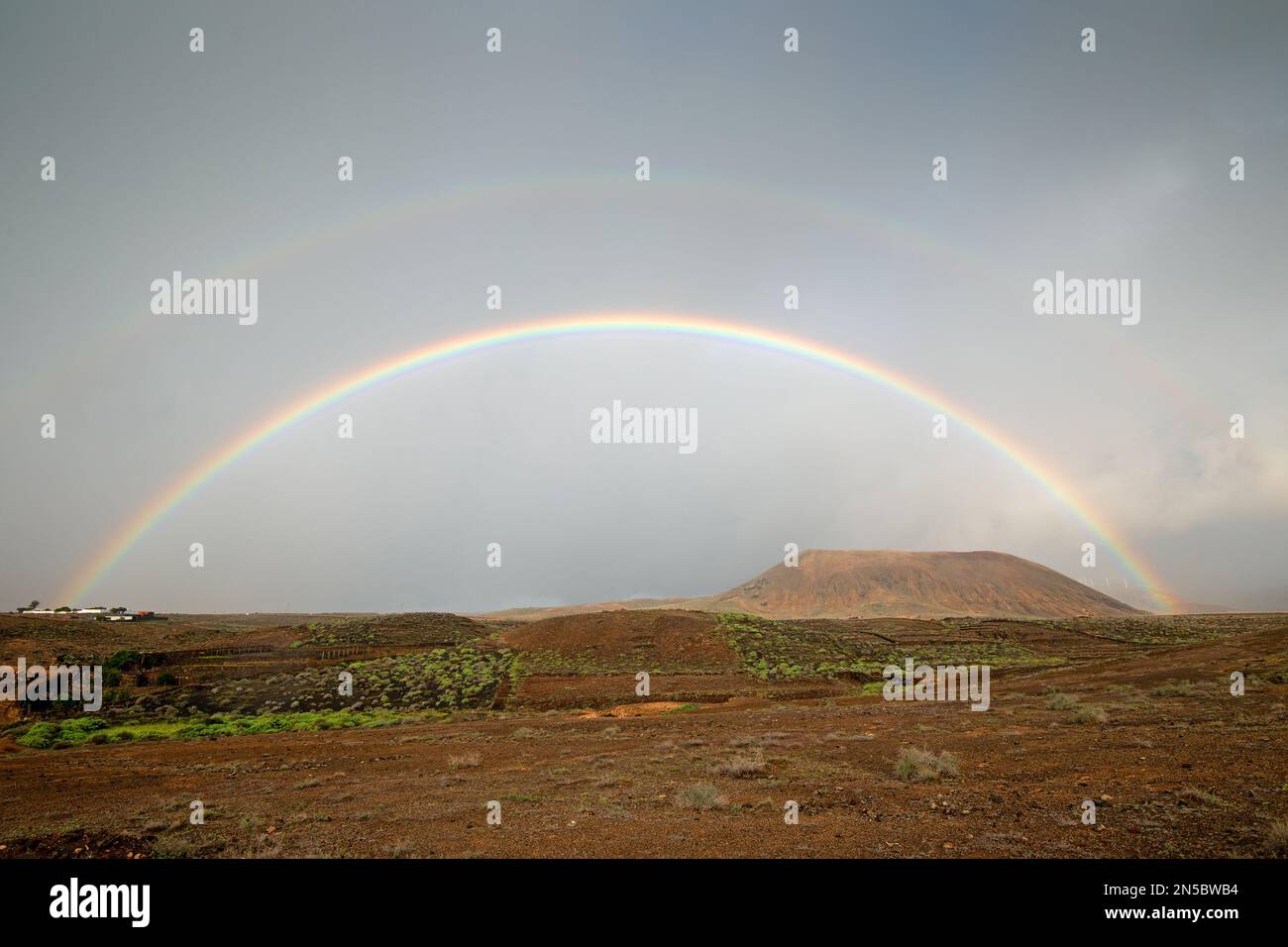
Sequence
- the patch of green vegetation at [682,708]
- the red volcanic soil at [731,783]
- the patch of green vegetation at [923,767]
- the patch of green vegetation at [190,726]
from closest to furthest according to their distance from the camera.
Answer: the red volcanic soil at [731,783] < the patch of green vegetation at [923,767] < the patch of green vegetation at [190,726] < the patch of green vegetation at [682,708]

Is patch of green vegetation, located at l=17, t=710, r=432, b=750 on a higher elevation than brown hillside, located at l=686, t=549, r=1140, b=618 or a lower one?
higher

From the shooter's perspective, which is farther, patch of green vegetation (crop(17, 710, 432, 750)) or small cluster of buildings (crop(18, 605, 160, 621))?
small cluster of buildings (crop(18, 605, 160, 621))

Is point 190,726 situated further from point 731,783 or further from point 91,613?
point 91,613

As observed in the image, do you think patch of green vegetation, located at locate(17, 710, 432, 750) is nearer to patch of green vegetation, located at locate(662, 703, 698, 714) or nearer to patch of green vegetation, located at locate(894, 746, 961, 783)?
patch of green vegetation, located at locate(662, 703, 698, 714)

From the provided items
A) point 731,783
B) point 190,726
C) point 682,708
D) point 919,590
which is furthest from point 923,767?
point 919,590

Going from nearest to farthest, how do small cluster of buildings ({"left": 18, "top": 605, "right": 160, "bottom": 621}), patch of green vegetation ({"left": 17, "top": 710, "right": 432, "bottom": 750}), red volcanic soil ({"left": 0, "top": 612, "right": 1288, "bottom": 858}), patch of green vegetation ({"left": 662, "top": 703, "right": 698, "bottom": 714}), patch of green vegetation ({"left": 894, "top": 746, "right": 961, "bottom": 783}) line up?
red volcanic soil ({"left": 0, "top": 612, "right": 1288, "bottom": 858}), patch of green vegetation ({"left": 894, "top": 746, "right": 961, "bottom": 783}), patch of green vegetation ({"left": 17, "top": 710, "right": 432, "bottom": 750}), patch of green vegetation ({"left": 662, "top": 703, "right": 698, "bottom": 714}), small cluster of buildings ({"left": 18, "top": 605, "right": 160, "bottom": 621})

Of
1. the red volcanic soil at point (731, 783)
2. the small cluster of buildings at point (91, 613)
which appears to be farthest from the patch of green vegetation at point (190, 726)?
the small cluster of buildings at point (91, 613)

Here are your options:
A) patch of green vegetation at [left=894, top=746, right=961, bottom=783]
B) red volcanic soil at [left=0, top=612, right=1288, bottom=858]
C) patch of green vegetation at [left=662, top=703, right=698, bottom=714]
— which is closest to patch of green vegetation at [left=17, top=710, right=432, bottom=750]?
red volcanic soil at [left=0, top=612, right=1288, bottom=858]

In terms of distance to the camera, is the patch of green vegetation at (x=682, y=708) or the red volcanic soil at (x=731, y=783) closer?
the red volcanic soil at (x=731, y=783)

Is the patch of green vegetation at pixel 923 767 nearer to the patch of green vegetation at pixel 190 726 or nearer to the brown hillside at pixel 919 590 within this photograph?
the patch of green vegetation at pixel 190 726
